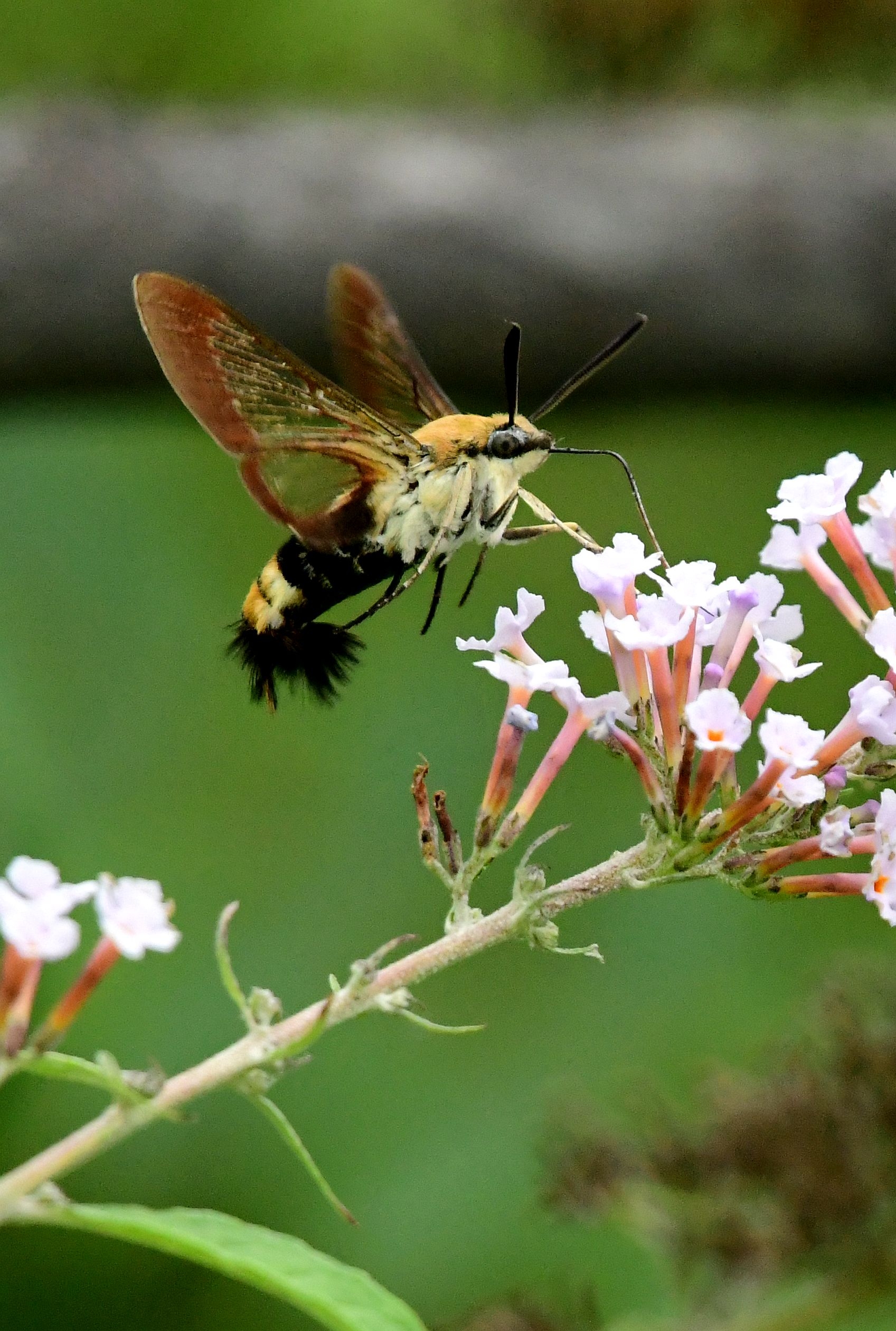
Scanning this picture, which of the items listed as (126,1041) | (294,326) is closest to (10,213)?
(294,326)

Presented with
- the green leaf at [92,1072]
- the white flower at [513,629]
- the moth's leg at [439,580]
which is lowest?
the green leaf at [92,1072]

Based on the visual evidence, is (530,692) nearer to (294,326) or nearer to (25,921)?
(25,921)

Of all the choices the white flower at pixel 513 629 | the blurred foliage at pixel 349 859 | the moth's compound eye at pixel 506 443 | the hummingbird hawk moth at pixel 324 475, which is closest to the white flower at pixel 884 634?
the white flower at pixel 513 629

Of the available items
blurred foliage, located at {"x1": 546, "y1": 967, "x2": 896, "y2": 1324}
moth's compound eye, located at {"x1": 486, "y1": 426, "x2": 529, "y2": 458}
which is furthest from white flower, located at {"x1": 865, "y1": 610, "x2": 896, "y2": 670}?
blurred foliage, located at {"x1": 546, "y1": 967, "x2": 896, "y2": 1324}

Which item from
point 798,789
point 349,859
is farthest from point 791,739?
point 349,859

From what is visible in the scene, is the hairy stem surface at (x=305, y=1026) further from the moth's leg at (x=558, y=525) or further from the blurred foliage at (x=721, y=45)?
the blurred foliage at (x=721, y=45)
